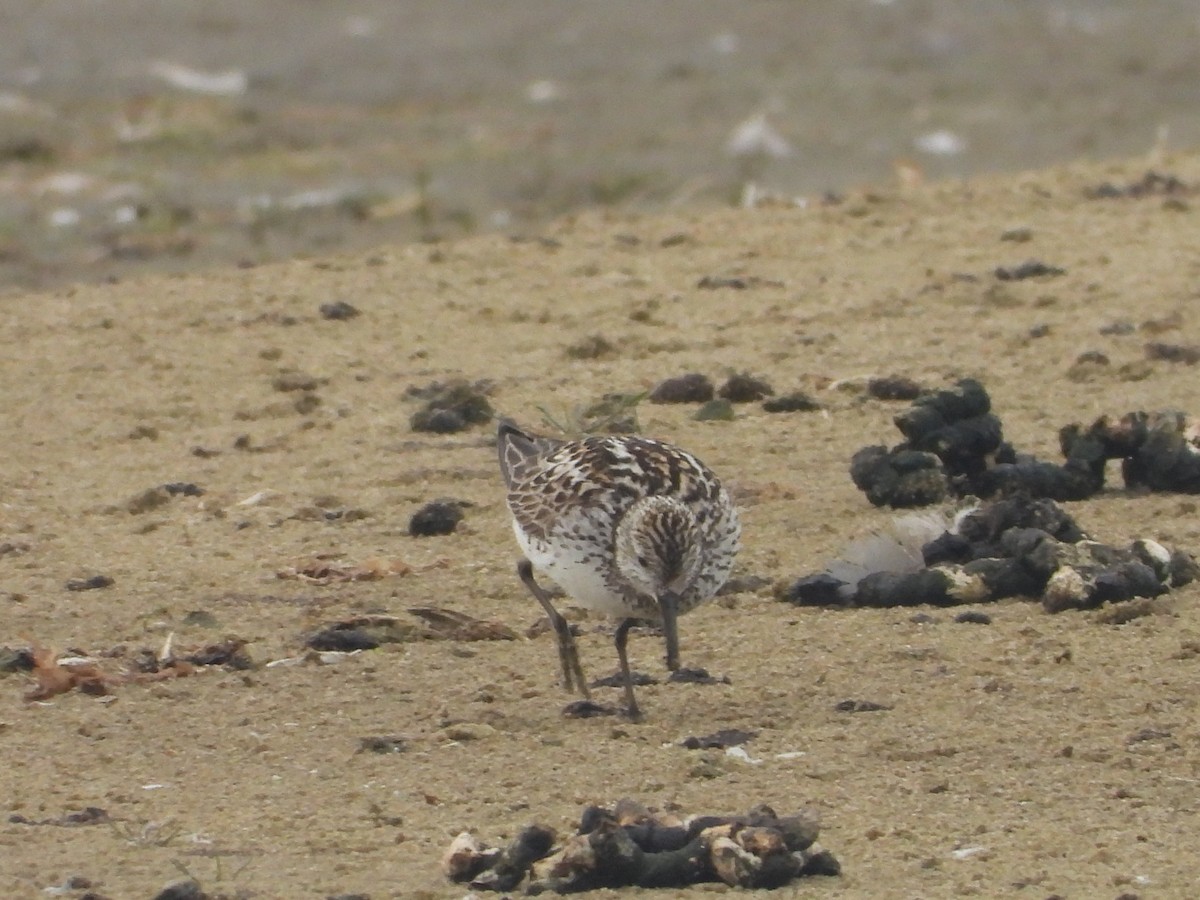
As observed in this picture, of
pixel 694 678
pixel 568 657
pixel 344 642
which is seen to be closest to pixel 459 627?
pixel 344 642

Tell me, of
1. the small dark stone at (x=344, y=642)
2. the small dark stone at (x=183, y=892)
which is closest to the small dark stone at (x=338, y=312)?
the small dark stone at (x=344, y=642)

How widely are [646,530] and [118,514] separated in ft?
8.52

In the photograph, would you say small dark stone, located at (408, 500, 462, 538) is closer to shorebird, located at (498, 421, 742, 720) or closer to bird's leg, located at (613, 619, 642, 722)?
shorebird, located at (498, 421, 742, 720)

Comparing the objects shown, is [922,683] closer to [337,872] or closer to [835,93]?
[337,872]

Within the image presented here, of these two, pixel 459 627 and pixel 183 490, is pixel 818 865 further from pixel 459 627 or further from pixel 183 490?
pixel 183 490

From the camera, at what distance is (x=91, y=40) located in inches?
790

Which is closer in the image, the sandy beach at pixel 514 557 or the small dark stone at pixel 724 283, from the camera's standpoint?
the sandy beach at pixel 514 557

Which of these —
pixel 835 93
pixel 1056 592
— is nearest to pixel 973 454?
pixel 1056 592

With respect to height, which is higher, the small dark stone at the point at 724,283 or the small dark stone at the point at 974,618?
the small dark stone at the point at 724,283

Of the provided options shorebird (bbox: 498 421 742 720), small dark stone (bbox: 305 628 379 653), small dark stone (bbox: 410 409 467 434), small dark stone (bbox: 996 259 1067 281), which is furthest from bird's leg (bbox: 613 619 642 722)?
small dark stone (bbox: 996 259 1067 281)

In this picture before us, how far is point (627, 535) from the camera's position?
6066 mm

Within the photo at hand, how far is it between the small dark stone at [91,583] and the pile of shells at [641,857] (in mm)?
2650

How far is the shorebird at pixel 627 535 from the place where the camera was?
6.02 metres

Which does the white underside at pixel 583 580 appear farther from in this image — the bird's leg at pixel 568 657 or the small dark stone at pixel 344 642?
the small dark stone at pixel 344 642
